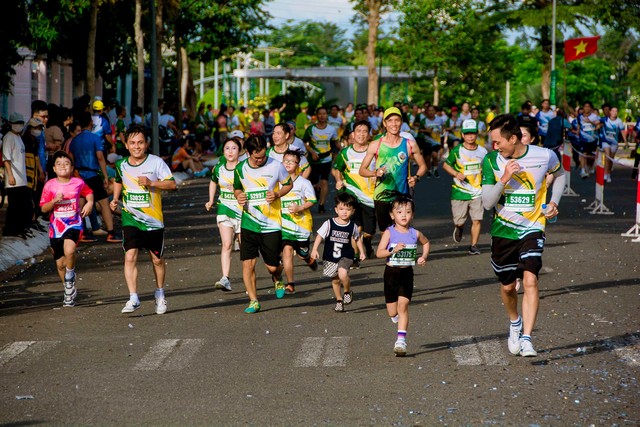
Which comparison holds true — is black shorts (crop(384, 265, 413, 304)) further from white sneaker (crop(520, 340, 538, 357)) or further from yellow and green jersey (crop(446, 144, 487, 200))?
yellow and green jersey (crop(446, 144, 487, 200))

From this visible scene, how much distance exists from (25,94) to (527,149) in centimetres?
2963

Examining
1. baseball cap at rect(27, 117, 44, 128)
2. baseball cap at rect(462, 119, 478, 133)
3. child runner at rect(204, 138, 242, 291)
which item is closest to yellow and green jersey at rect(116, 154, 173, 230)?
child runner at rect(204, 138, 242, 291)

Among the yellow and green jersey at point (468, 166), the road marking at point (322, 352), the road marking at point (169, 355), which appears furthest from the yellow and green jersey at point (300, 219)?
the yellow and green jersey at point (468, 166)

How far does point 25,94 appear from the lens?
3709 centimetres

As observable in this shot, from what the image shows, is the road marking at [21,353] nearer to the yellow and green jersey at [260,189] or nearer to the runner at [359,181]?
the yellow and green jersey at [260,189]

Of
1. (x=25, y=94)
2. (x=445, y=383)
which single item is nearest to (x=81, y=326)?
(x=445, y=383)

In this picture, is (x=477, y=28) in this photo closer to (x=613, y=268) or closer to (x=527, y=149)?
(x=613, y=268)

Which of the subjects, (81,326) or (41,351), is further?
(81,326)

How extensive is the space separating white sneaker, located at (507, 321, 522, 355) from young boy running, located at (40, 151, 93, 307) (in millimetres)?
4672

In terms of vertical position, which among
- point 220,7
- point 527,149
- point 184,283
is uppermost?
point 220,7

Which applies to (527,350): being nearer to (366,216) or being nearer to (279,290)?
(279,290)

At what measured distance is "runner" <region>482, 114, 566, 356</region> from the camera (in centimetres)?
928

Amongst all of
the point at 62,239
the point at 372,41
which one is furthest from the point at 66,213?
the point at 372,41

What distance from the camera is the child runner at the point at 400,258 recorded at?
9.61 metres
